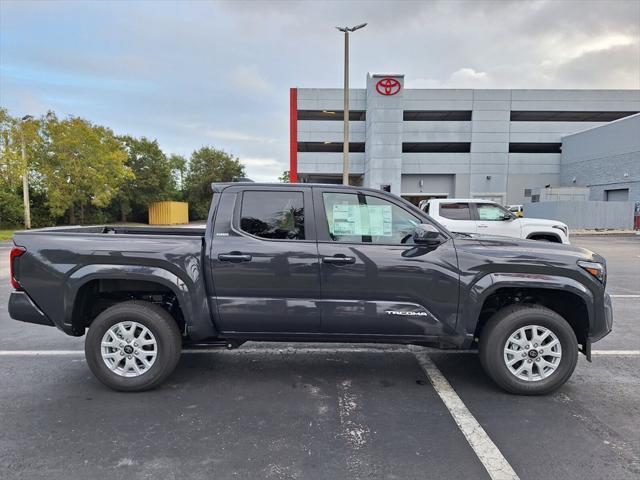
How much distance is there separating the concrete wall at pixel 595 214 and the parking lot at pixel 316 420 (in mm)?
27205

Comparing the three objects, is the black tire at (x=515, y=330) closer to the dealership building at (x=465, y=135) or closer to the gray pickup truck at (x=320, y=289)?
the gray pickup truck at (x=320, y=289)

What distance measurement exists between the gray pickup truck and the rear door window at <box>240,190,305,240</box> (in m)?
0.04

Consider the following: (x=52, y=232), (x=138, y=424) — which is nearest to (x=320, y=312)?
(x=138, y=424)

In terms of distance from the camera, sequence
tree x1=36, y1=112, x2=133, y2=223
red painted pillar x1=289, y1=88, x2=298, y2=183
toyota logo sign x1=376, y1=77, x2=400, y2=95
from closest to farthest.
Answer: tree x1=36, y1=112, x2=133, y2=223 → toyota logo sign x1=376, y1=77, x2=400, y2=95 → red painted pillar x1=289, y1=88, x2=298, y2=183

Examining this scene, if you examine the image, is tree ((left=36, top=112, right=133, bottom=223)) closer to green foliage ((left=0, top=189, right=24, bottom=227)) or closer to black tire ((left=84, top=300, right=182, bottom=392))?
green foliage ((left=0, top=189, right=24, bottom=227))

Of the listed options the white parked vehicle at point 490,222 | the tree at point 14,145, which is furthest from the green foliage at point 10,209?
the white parked vehicle at point 490,222

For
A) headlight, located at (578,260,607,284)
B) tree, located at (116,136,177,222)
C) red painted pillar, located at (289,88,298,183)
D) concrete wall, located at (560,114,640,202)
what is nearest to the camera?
headlight, located at (578,260,607,284)

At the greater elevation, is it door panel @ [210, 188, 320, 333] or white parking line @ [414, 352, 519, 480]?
door panel @ [210, 188, 320, 333]

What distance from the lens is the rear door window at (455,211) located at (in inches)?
453

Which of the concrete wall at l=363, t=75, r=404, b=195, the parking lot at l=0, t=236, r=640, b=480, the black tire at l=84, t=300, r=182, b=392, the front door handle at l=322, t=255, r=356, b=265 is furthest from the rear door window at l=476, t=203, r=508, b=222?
the concrete wall at l=363, t=75, r=404, b=195

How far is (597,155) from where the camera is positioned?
3531 cm

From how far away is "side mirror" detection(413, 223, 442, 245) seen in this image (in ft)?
11.9

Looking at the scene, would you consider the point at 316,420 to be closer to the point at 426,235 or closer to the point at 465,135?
the point at 426,235

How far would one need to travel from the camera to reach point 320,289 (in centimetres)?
374
